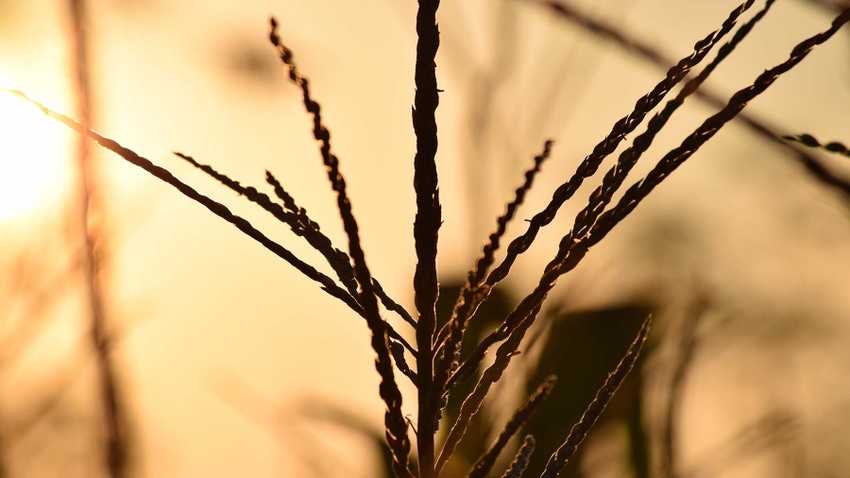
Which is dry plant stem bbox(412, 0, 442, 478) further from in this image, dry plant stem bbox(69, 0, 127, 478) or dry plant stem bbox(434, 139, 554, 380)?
dry plant stem bbox(69, 0, 127, 478)

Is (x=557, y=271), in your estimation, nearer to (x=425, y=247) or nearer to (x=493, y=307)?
(x=425, y=247)

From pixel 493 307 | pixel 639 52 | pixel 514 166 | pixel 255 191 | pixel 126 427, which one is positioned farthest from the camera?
pixel 493 307

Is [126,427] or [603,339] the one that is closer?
[126,427]

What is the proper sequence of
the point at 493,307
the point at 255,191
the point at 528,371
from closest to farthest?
1. the point at 255,191
2. the point at 528,371
3. the point at 493,307

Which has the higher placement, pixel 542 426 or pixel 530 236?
pixel 542 426

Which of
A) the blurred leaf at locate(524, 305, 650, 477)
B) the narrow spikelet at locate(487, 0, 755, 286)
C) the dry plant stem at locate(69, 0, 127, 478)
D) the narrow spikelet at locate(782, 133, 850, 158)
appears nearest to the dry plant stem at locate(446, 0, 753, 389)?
the narrow spikelet at locate(487, 0, 755, 286)

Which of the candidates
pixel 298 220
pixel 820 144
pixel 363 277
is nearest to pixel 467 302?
pixel 363 277

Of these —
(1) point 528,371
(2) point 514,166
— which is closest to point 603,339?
(2) point 514,166

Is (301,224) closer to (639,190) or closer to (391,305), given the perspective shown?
(391,305)
